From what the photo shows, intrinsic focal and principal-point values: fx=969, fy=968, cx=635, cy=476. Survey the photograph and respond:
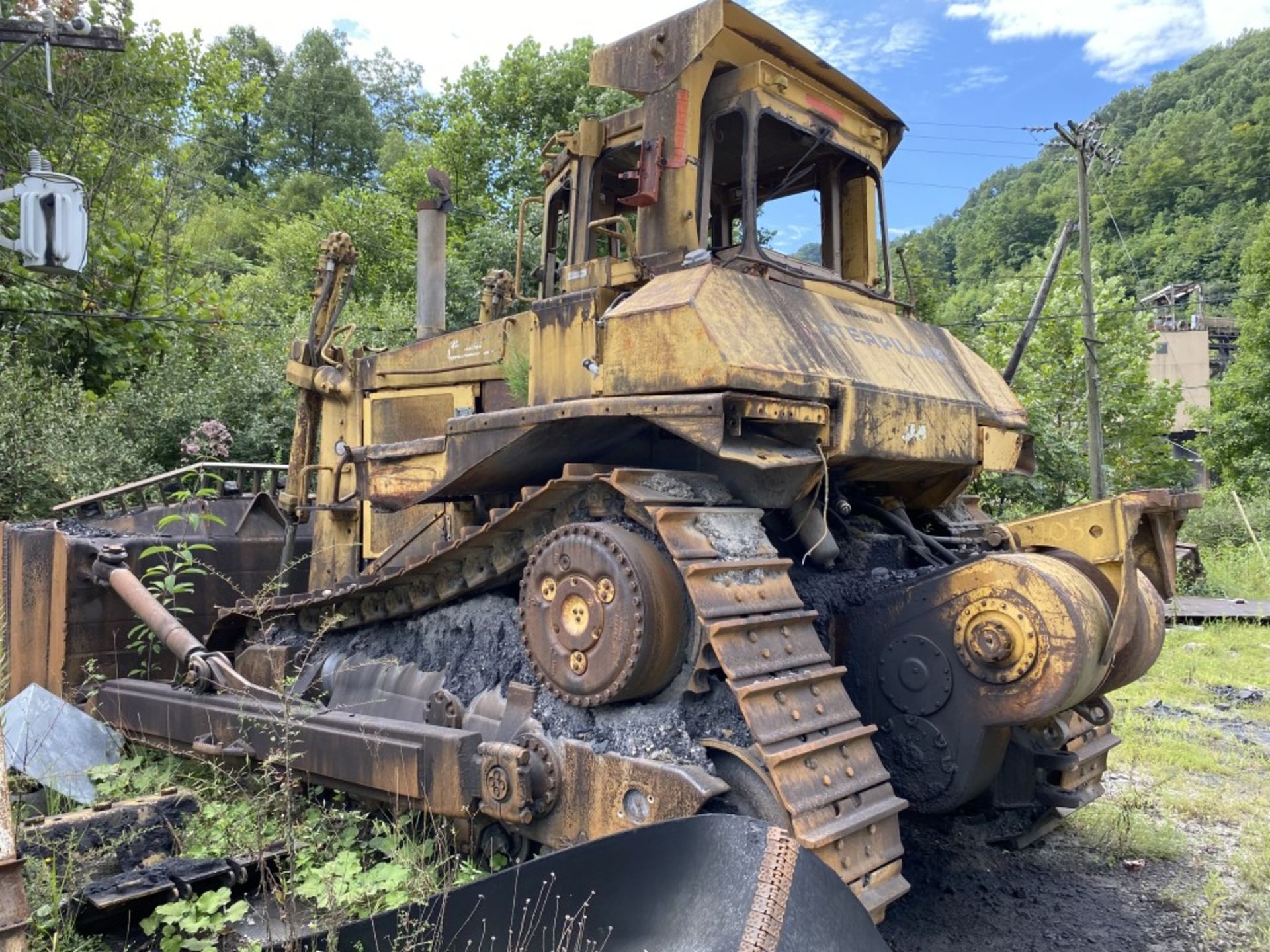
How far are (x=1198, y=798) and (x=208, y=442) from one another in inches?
431

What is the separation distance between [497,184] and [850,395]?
23.2 m

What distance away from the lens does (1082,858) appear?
4746 mm

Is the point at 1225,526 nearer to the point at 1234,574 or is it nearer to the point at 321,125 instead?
the point at 1234,574

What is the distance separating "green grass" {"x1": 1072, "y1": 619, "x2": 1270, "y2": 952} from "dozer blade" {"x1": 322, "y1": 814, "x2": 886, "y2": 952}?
2.51 metres

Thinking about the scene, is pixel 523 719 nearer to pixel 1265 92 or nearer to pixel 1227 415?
pixel 1227 415

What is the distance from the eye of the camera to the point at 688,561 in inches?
132

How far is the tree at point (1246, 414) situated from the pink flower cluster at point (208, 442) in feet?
82.4

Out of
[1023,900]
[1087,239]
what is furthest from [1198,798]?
[1087,239]

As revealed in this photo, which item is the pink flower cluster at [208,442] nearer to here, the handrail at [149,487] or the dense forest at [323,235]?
the dense forest at [323,235]

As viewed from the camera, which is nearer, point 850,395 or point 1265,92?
point 850,395

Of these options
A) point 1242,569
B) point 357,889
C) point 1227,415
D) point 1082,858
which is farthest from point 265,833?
point 1227,415

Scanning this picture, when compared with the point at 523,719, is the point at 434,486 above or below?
above

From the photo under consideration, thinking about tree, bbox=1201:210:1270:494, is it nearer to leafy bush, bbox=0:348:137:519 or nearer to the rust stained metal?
leafy bush, bbox=0:348:137:519

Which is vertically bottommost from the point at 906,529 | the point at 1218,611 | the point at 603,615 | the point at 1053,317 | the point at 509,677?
the point at 1218,611
